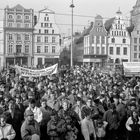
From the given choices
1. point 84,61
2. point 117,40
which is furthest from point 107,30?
point 84,61

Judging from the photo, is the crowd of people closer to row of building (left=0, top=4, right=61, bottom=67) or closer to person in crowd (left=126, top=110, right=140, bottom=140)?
person in crowd (left=126, top=110, right=140, bottom=140)

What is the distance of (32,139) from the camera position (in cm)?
648

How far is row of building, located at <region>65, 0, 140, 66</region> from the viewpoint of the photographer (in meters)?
64.4

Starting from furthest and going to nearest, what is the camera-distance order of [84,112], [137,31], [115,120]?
[137,31]
[115,120]
[84,112]

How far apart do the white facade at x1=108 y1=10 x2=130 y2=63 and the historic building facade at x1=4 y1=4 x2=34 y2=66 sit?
15.6 m

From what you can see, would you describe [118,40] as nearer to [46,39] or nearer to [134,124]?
[46,39]

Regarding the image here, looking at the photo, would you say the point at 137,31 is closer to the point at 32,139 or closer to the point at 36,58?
the point at 36,58

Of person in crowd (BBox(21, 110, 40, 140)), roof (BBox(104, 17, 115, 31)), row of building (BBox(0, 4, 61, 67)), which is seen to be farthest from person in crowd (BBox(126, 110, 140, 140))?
roof (BBox(104, 17, 115, 31))

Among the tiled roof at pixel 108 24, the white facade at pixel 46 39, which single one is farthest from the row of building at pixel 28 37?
the tiled roof at pixel 108 24

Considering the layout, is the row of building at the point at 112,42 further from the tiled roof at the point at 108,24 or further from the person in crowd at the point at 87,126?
the person in crowd at the point at 87,126

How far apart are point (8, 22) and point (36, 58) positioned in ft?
28.2

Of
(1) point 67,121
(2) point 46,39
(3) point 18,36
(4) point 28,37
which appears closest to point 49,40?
(2) point 46,39

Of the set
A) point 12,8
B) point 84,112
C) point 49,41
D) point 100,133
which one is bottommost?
point 100,133

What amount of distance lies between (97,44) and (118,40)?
4190 mm
